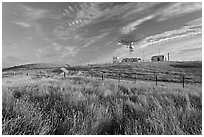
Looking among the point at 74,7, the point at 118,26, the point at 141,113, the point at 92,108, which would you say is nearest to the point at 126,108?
the point at 141,113

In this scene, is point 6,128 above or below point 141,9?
below

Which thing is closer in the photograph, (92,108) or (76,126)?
(76,126)

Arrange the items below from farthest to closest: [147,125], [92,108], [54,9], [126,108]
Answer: [126,108] → [54,9] → [92,108] → [147,125]

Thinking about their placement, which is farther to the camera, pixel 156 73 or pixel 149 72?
pixel 149 72

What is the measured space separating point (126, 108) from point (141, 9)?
228cm

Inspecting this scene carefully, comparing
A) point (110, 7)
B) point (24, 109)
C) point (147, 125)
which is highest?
point (110, 7)

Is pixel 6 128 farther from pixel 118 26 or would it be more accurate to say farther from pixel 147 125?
pixel 118 26

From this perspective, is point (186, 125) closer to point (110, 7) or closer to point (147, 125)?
point (147, 125)

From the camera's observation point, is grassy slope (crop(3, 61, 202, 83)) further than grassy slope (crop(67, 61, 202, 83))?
Yes

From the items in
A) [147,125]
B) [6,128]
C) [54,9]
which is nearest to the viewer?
[6,128]

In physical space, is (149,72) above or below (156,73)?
above

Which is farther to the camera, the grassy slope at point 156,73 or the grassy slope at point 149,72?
the grassy slope at point 149,72

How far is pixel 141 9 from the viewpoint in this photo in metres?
4.56

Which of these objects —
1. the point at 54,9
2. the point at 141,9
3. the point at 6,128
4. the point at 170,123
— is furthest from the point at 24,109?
the point at 141,9
